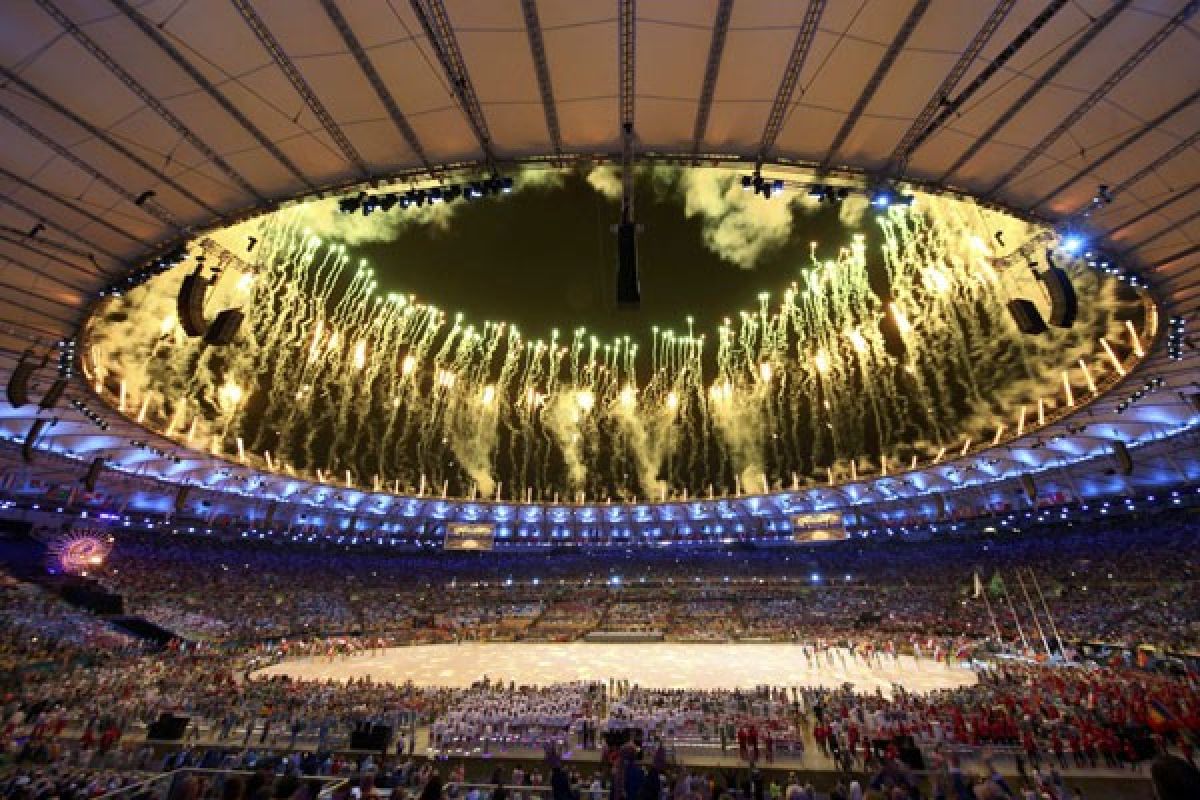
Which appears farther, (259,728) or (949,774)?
(259,728)

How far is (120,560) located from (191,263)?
4159 centimetres

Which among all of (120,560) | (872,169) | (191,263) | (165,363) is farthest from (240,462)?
(872,169)

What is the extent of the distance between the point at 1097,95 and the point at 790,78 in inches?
237

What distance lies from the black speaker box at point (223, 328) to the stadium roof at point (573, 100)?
2488 mm

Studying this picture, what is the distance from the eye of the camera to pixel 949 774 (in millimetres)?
10773

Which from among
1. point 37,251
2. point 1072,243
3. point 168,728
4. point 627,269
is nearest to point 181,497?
point 168,728

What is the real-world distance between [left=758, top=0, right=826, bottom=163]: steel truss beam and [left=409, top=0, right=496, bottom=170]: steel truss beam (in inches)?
244

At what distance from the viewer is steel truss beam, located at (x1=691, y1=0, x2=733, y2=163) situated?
9.58 m

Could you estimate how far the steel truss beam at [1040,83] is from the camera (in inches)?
364

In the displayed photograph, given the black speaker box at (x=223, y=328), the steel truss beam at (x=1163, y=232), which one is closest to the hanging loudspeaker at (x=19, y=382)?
the black speaker box at (x=223, y=328)

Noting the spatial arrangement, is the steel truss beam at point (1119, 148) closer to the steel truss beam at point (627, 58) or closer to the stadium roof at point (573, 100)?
the stadium roof at point (573, 100)

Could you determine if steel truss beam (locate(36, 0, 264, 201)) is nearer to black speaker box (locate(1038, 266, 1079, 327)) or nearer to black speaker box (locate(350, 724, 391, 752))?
black speaker box (locate(350, 724, 391, 752))

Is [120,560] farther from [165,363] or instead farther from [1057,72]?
[1057,72]

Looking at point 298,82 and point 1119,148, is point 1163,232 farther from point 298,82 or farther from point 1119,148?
point 298,82
